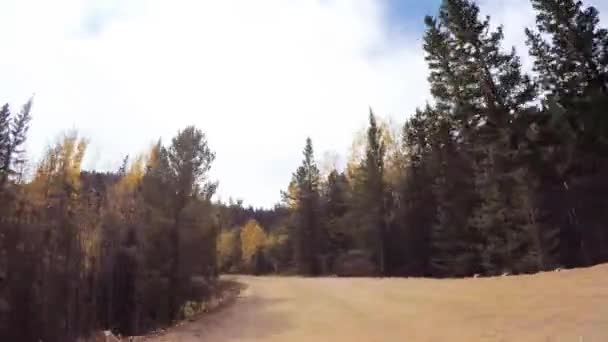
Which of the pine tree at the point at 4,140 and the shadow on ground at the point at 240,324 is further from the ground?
the pine tree at the point at 4,140

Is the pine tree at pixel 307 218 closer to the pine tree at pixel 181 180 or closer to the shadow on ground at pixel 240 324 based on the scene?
the pine tree at pixel 181 180

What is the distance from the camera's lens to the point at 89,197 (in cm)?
3147

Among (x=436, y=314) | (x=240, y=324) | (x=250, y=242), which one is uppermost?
(x=250, y=242)

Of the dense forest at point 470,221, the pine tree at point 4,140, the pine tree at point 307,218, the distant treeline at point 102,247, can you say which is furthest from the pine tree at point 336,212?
the pine tree at point 4,140

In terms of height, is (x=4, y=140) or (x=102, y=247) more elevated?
(x=4, y=140)

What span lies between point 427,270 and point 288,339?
3166cm

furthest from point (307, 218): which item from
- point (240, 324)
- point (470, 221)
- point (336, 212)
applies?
point (240, 324)

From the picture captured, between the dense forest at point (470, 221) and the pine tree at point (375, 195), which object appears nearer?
the dense forest at point (470, 221)

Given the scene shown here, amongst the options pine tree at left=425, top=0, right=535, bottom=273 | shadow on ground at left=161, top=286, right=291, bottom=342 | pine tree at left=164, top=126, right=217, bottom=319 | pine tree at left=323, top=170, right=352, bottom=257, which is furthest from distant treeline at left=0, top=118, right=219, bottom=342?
pine tree at left=323, top=170, right=352, bottom=257

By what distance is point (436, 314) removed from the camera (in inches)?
502

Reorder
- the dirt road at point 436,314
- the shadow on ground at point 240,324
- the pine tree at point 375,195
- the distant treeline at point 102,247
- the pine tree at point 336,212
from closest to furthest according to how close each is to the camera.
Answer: the dirt road at point 436,314 < the shadow on ground at point 240,324 < the distant treeline at point 102,247 < the pine tree at point 375,195 < the pine tree at point 336,212

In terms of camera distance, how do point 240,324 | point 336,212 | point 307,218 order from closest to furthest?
1. point 240,324
2. point 307,218
3. point 336,212

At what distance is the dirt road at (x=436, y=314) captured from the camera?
9797 mm

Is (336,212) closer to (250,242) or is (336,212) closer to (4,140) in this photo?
(250,242)
